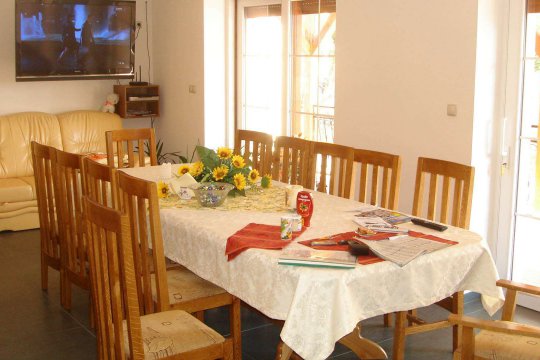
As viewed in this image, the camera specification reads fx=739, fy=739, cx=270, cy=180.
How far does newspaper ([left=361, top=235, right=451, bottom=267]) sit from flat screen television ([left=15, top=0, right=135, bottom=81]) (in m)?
4.49

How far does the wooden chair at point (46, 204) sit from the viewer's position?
422 centimetres

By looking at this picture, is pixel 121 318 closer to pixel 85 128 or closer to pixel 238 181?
pixel 238 181

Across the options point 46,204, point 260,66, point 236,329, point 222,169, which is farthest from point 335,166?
point 260,66

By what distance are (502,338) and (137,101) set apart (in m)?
5.27

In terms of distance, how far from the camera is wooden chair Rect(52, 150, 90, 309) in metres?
3.94

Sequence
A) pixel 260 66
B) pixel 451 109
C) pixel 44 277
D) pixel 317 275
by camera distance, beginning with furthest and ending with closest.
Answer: pixel 260 66 → pixel 44 277 → pixel 451 109 → pixel 317 275

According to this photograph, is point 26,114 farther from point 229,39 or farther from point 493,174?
point 493,174

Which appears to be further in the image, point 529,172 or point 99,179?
point 529,172

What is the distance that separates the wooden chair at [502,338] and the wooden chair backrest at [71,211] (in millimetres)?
2111

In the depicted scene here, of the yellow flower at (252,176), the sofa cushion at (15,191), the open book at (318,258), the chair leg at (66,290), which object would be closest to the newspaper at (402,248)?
the open book at (318,258)

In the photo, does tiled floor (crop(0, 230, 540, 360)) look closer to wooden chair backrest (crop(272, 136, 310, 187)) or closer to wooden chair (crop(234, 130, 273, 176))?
wooden chair backrest (crop(272, 136, 310, 187))

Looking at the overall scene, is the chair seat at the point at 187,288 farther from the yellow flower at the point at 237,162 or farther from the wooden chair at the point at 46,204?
the wooden chair at the point at 46,204

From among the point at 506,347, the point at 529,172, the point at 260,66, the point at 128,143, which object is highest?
the point at 260,66

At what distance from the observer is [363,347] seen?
3312mm
